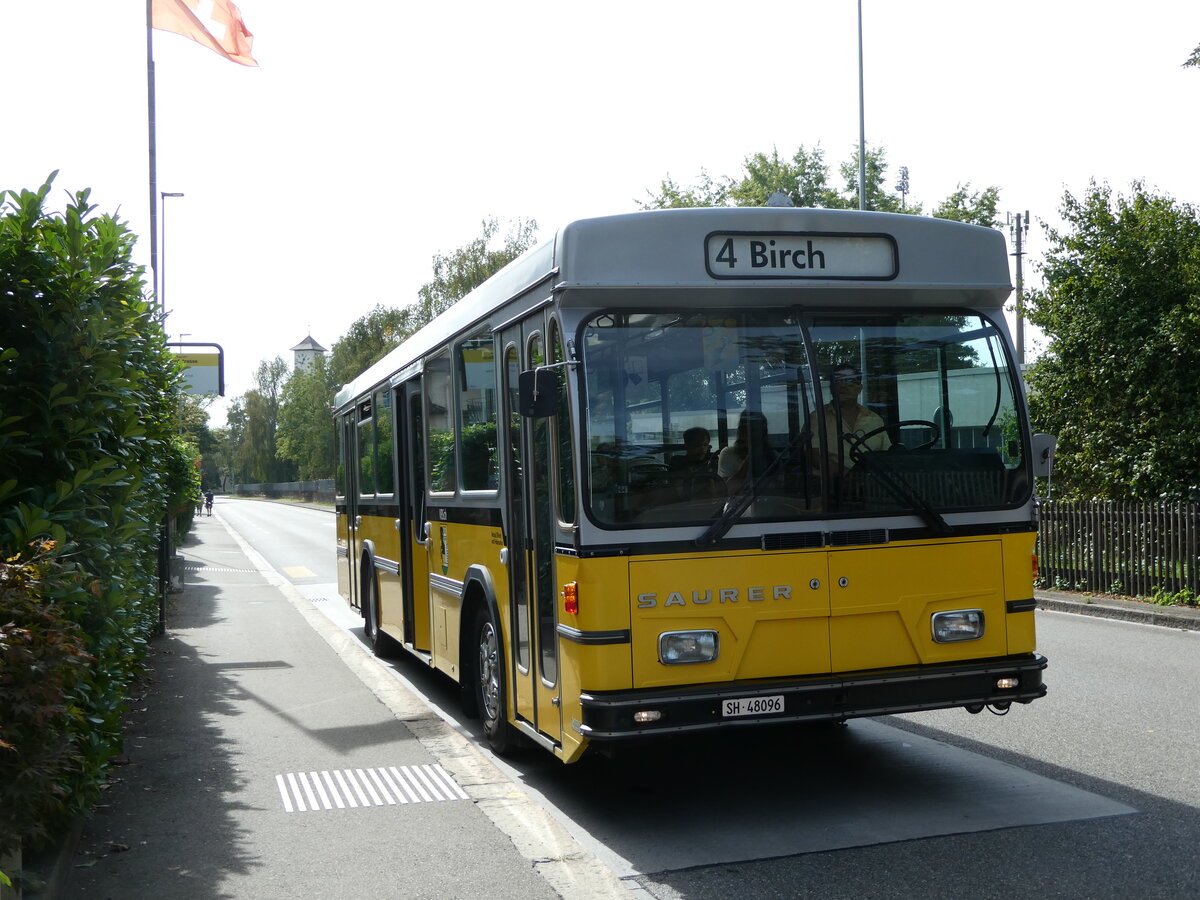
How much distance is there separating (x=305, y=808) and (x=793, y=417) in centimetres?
346

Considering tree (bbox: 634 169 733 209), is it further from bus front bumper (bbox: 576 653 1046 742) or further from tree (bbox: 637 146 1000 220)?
bus front bumper (bbox: 576 653 1046 742)

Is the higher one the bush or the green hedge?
the green hedge

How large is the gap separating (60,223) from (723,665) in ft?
13.6

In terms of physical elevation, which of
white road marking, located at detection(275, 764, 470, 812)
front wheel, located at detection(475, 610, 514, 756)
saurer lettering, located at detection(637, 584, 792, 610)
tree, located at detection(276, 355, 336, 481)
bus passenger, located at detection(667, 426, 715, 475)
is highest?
tree, located at detection(276, 355, 336, 481)

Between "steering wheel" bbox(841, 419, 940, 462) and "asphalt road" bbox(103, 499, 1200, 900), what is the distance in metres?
1.85

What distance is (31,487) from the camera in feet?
19.0

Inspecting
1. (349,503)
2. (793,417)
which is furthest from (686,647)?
(349,503)

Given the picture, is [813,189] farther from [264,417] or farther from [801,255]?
[264,417]

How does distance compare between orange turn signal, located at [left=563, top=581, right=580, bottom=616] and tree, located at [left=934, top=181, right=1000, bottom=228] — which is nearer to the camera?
orange turn signal, located at [left=563, top=581, right=580, bottom=616]

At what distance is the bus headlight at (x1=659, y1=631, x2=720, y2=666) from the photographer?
594cm

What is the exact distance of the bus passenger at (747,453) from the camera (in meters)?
6.15

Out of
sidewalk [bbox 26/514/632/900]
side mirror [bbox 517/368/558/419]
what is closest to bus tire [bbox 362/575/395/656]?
sidewalk [bbox 26/514/632/900]

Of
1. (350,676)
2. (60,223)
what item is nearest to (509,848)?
(60,223)

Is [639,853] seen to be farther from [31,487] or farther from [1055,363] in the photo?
[1055,363]
